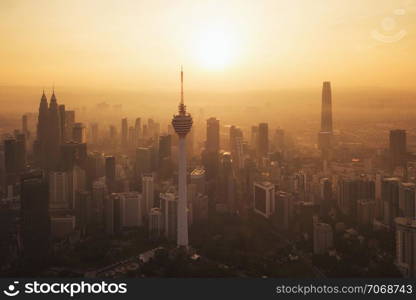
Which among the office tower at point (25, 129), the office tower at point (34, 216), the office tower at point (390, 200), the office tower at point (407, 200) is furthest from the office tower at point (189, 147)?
the office tower at point (407, 200)

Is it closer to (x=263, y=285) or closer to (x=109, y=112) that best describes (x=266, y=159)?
(x=109, y=112)

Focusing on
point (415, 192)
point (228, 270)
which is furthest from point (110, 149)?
point (415, 192)

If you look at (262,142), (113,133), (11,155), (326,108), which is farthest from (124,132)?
(326,108)

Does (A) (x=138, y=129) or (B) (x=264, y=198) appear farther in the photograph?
(A) (x=138, y=129)

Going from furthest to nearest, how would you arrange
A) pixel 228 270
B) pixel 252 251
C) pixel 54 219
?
pixel 54 219 < pixel 252 251 < pixel 228 270

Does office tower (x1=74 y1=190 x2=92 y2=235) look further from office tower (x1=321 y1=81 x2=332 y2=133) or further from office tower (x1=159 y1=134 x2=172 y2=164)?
office tower (x1=321 y1=81 x2=332 y2=133)

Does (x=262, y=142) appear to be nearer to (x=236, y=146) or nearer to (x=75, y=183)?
(x=236, y=146)
